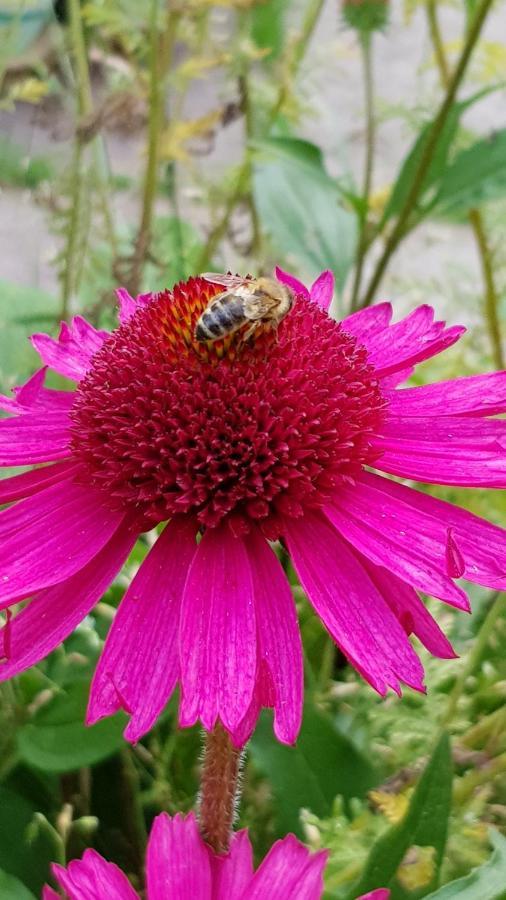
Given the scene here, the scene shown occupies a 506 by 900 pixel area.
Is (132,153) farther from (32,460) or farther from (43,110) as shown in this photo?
(32,460)

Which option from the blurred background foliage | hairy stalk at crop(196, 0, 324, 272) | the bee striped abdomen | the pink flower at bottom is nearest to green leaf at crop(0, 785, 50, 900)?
the blurred background foliage

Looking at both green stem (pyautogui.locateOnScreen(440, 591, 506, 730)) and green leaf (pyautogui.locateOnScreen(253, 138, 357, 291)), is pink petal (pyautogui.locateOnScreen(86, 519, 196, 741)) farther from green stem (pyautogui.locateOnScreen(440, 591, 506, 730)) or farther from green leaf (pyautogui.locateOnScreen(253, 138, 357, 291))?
green leaf (pyautogui.locateOnScreen(253, 138, 357, 291))

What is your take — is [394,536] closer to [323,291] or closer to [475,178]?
[323,291]

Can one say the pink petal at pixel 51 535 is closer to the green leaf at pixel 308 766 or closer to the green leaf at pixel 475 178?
the green leaf at pixel 308 766

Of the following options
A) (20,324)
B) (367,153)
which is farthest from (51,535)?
(367,153)

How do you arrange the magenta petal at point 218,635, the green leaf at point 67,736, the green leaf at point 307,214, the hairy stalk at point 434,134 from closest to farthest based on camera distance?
the magenta petal at point 218,635
the green leaf at point 67,736
the hairy stalk at point 434,134
the green leaf at point 307,214

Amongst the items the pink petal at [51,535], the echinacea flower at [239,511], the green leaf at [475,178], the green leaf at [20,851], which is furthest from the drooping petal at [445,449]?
the green leaf at [475,178]
